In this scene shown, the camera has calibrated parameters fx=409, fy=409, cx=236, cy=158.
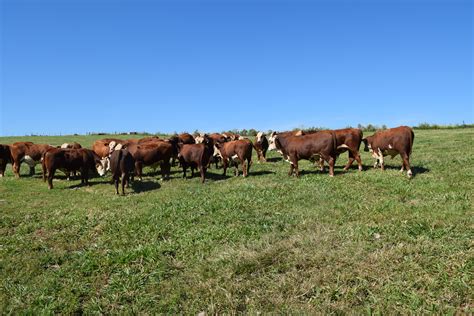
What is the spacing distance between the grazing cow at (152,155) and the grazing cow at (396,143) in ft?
28.5

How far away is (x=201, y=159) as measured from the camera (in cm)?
1684

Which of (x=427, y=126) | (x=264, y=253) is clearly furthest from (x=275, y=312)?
(x=427, y=126)

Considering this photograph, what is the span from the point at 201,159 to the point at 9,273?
9.64 meters

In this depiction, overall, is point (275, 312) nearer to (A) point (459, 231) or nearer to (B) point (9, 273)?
(A) point (459, 231)

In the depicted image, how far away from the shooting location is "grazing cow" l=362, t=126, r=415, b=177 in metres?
14.9

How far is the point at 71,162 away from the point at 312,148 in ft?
32.7

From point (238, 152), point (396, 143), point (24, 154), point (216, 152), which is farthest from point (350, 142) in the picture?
point (24, 154)

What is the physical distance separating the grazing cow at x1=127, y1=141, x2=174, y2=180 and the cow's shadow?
0.76 metres

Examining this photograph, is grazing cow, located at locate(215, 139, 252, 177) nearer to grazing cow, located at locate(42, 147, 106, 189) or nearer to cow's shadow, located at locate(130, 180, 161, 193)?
cow's shadow, located at locate(130, 180, 161, 193)

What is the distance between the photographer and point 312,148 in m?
16.3

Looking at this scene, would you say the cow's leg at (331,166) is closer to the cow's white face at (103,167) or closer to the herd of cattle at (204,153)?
the herd of cattle at (204,153)

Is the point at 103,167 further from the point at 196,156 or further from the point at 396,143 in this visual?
the point at 396,143

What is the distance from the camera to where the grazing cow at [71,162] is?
655 inches

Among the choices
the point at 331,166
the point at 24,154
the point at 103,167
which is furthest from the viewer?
the point at 24,154
